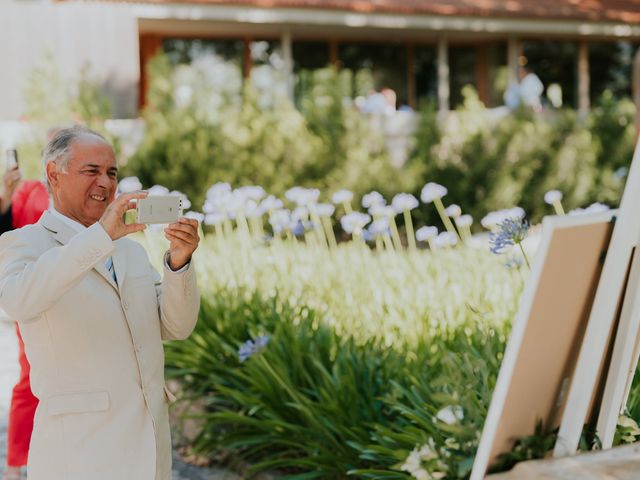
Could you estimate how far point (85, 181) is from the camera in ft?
9.92

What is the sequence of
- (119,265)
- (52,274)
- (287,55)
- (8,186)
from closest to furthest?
(52,274), (119,265), (8,186), (287,55)

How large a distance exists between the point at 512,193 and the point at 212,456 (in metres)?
11.0

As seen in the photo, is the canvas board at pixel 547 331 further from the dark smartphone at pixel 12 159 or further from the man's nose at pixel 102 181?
the dark smartphone at pixel 12 159

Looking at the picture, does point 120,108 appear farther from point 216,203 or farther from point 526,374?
point 526,374

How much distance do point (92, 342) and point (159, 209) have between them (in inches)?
17.9

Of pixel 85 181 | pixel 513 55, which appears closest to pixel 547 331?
pixel 85 181

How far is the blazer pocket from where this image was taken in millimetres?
2922

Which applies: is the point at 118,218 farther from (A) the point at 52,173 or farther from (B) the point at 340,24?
(B) the point at 340,24

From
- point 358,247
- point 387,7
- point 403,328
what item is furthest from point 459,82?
point 403,328

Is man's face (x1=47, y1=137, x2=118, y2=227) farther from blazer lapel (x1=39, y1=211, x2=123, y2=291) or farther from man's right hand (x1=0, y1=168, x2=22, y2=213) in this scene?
man's right hand (x1=0, y1=168, x2=22, y2=213)

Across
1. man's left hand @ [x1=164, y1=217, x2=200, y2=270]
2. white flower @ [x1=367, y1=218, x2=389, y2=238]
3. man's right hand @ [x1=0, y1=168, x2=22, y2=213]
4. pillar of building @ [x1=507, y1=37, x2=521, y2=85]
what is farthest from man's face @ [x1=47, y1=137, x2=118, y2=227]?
pillar of building @ [x1=507, y1=37, x2=521, y2=85]

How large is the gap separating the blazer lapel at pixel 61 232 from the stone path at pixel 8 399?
236 centimetres

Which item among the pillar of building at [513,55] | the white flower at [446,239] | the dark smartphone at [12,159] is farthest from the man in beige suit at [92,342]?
the pillar of building at [513,55]

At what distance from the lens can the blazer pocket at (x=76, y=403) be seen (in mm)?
2922
